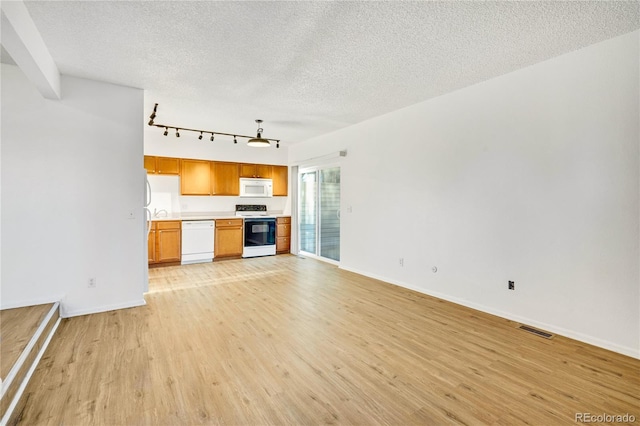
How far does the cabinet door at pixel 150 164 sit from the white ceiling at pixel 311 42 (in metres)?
2.21

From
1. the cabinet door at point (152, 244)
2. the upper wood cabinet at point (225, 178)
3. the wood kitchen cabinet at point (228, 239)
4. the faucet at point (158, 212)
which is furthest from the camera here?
the upper wood cabinet at point (225, 178)

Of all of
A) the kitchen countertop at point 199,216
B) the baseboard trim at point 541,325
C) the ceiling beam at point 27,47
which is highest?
the ceiling beam at point 27,47

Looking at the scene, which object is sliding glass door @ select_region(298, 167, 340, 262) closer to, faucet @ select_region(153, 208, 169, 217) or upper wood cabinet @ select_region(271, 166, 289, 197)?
upper wood cabinet @ select_region(271, 166, 289, 197)

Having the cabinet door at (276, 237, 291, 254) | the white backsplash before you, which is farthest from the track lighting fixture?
the cabinet door at (276, 237, 291, 254)

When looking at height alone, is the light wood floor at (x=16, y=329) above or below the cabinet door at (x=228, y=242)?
below

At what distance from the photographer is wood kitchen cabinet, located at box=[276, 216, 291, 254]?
7.22 meters

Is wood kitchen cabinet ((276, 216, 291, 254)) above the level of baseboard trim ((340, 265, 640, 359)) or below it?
above

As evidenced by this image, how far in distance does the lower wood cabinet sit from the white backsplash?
667 mm

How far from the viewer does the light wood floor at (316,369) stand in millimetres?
1835

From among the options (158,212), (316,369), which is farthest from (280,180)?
(316,369)

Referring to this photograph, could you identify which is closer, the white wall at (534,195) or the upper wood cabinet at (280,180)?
the white wall at (534,195)

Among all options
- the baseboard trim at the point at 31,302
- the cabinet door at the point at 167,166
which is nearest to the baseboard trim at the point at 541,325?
the baseboard trim at the point at 31,302

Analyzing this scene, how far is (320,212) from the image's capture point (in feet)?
21.8

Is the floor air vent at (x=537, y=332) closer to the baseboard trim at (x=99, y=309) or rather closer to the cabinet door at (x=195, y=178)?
the baseboard trim at (x=99, y=309)
